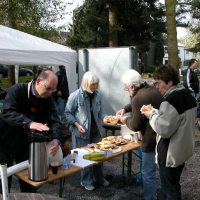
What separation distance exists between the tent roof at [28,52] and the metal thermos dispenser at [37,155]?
258 centimetres

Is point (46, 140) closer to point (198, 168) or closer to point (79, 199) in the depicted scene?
point (79, 199)

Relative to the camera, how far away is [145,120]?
2.87 metres

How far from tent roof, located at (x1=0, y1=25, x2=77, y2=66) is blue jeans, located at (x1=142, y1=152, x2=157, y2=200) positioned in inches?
109

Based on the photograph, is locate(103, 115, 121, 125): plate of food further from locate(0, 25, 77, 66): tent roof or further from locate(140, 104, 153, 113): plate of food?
locate(0, 25, 77, 66): tent roof

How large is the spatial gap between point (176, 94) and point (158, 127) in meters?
0.32

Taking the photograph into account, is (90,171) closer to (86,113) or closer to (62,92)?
(86,113)

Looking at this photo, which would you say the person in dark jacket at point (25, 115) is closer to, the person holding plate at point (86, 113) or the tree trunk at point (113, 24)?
the person holding plate at point (86, 113)

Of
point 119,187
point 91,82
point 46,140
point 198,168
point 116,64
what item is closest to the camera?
point 46,140

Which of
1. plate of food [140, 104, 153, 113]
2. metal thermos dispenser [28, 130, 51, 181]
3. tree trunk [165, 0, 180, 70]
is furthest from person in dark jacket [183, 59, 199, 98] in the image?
metal thermos dispenser [28, 130, 51, 181]

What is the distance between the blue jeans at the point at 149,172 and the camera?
2.95 meters

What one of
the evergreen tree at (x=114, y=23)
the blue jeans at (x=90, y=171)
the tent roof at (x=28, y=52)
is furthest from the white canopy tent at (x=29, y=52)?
the evergreen tree at (x=114, y=23)

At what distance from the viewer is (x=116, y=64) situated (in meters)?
A: 5.96

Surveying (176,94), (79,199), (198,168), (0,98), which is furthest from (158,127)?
(0,98)

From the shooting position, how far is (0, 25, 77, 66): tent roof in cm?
450
